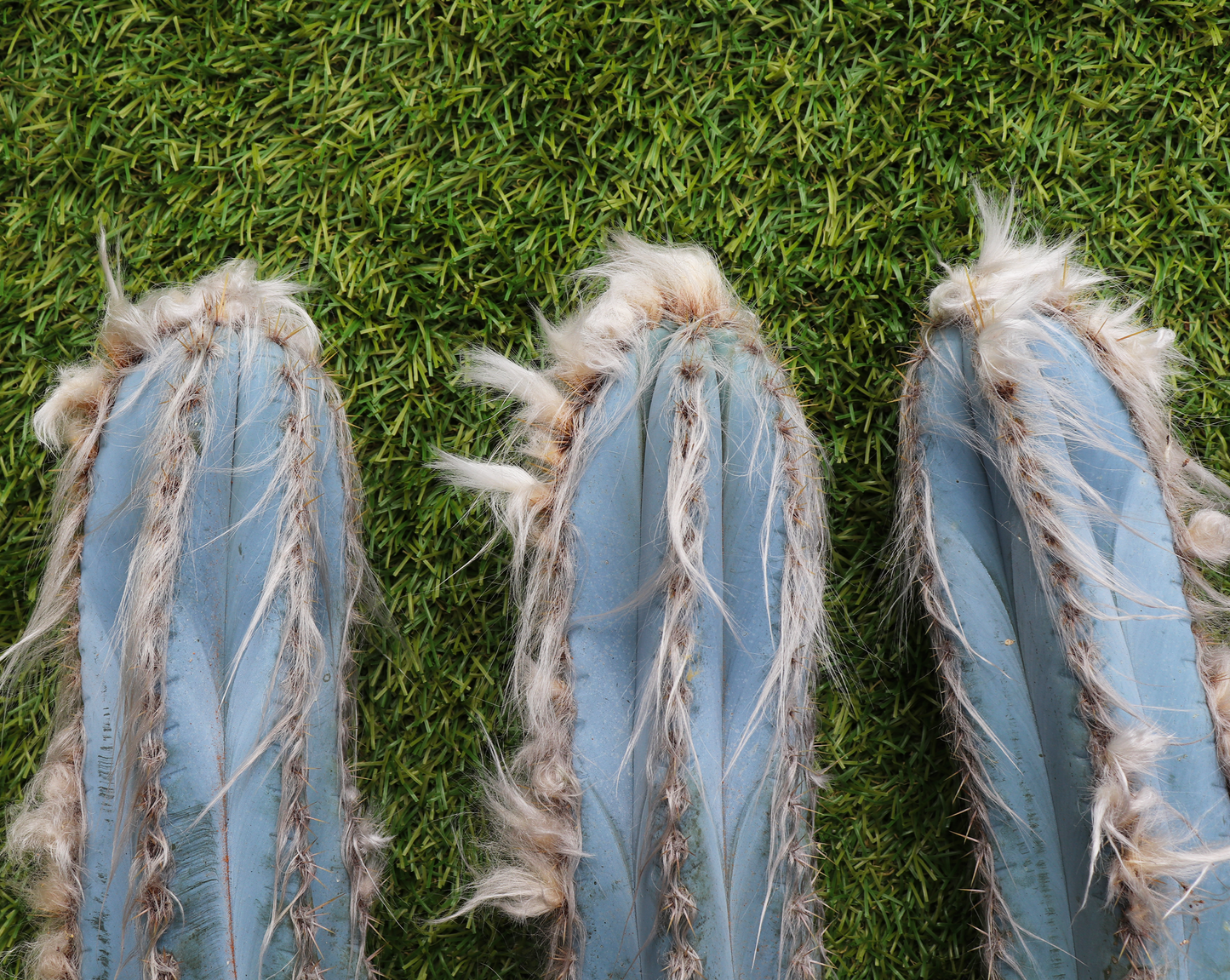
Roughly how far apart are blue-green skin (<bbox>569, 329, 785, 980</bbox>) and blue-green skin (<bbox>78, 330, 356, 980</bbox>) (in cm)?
27

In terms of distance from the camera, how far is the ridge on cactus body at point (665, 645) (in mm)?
775

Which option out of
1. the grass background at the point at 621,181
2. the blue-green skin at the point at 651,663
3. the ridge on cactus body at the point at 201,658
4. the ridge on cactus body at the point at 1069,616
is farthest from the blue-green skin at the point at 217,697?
the ridge on cactus body at the point at 1069,616

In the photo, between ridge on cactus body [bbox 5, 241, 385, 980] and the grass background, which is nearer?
ridge on cactus body [bbox 5, 241, 385, 980]

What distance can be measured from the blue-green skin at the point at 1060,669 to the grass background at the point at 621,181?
114 mm

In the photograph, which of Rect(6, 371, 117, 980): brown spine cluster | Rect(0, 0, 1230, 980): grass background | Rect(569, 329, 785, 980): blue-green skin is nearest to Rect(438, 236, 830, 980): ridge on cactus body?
Rect(569, 329, 785, 980): blue-green skin

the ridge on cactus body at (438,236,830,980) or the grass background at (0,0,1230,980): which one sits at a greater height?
the grass background at (0,0,1230,980)

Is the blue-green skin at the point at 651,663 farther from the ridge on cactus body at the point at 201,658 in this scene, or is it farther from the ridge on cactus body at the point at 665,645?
the ridge on cactus body at the point at 201,658

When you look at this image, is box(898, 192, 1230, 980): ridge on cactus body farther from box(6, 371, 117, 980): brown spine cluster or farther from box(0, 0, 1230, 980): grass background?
box(6, 371, 117, 980): brown spine cluster

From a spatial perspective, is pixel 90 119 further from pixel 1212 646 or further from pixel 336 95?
pixel 1212 646

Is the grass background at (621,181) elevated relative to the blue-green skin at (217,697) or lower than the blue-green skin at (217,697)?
elevated

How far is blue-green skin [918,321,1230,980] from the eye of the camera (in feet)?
2.64

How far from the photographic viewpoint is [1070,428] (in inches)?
33.4

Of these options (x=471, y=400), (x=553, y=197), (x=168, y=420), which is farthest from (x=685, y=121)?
(x=168, y=420)

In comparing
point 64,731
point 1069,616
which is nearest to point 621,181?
point 1069,616
